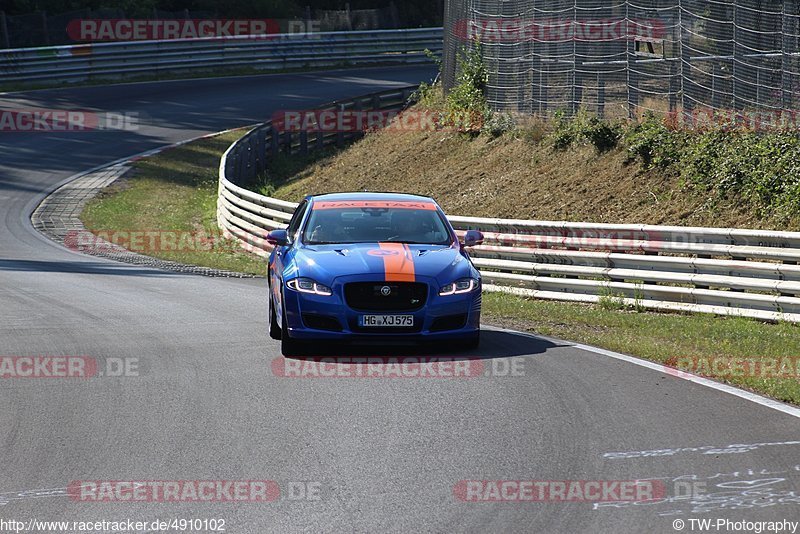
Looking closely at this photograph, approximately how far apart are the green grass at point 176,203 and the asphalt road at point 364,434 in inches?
375

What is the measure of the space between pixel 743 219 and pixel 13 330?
36.7ft

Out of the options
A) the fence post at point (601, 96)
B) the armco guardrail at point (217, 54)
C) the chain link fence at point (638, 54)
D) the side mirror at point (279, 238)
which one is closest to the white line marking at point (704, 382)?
the side mirror at point (279, 238)

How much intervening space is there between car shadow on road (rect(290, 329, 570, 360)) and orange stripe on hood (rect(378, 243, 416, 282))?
779 millimetres

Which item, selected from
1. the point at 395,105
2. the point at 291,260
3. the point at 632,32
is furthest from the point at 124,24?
the point at 291,260

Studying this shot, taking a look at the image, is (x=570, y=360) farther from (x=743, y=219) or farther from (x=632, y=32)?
(x=632, y=32)

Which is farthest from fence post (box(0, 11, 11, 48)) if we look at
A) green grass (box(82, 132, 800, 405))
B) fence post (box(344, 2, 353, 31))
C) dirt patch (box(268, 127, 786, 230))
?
green grass (box(82, 132, 800, 405))

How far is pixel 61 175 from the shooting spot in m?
33.5

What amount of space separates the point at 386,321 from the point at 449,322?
0.64m

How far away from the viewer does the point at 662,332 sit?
14.0m

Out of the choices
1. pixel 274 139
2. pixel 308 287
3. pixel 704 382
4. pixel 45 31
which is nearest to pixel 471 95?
pixel 274 139

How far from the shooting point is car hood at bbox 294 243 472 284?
459 inches

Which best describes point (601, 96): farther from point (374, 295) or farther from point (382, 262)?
point (374, 295)

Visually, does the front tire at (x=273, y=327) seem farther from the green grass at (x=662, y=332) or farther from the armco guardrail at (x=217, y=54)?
the armco guardrail at (x=217, y=54)

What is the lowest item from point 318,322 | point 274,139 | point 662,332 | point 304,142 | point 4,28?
point 304,142
